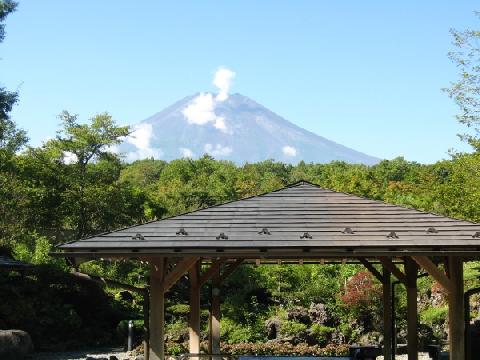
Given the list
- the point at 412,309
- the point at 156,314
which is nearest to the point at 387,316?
the point at 412,309

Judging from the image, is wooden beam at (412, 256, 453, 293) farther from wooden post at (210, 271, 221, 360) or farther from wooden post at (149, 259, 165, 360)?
wooden post at (210, 271, 221, 360)

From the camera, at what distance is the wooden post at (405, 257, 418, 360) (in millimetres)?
10453

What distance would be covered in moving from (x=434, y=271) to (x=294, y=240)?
5.97ft

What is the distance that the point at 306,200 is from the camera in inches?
403

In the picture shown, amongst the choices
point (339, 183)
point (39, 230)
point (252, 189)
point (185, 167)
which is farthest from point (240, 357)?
point (185, 167)

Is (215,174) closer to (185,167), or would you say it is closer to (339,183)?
(185,167)

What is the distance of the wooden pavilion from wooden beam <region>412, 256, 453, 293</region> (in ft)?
0.04

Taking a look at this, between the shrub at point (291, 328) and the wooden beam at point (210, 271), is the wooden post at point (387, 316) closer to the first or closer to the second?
the wooden beam at point (210, 271)

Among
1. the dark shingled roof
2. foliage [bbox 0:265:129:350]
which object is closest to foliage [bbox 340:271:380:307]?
foliage [bbox 0:265:129:350]

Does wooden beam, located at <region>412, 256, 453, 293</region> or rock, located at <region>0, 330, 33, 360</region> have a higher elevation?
wooden beam, located at <region>412, 256, 453, 293</region>

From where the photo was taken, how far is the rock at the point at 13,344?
14.2 metres

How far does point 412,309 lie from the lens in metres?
10.5

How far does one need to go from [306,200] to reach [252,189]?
3364 cm

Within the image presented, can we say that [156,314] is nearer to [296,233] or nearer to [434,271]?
[296,233]
